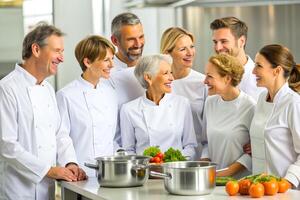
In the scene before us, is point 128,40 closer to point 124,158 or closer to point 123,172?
point 124,158

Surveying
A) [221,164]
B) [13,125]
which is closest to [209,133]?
[221,164]

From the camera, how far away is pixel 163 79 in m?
4.16

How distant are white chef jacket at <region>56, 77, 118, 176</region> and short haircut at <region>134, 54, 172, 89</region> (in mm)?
228

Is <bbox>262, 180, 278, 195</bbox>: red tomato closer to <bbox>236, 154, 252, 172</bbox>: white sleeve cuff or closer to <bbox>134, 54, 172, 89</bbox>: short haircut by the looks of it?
<bbox>236, 154, 252, 172</bbox>: white sleeve cuff

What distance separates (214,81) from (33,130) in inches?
38.0

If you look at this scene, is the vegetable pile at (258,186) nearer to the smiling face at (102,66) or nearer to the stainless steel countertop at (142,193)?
the stainless steel countertop at (142,193)

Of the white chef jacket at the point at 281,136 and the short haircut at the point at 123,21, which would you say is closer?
the white chef jacket at the point at 281,136

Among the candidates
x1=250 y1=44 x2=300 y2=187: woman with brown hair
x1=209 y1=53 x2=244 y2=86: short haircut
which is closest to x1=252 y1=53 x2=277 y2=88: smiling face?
x1=250 y1=44 x2=300 y2=187: woman with brown hair

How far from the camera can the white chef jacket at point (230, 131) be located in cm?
405

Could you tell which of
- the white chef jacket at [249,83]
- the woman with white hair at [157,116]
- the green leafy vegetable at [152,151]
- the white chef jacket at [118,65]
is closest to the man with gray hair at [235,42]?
the white chef jacket at [249,83]

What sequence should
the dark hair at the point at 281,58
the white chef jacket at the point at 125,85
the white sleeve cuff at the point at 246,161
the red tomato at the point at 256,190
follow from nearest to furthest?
the red tomato at the point at 256,190 → the dark hair at the point at 281,58 → the white sleeve cuff at the point at 246,161 → the white chef jacket at the point at 125,85

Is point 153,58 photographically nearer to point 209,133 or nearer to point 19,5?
point 209,133

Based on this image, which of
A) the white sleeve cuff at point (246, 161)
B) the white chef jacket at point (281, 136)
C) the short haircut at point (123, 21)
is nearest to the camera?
the white chef jacket at point (281, 136)

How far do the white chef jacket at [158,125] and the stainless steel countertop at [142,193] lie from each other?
44cm
